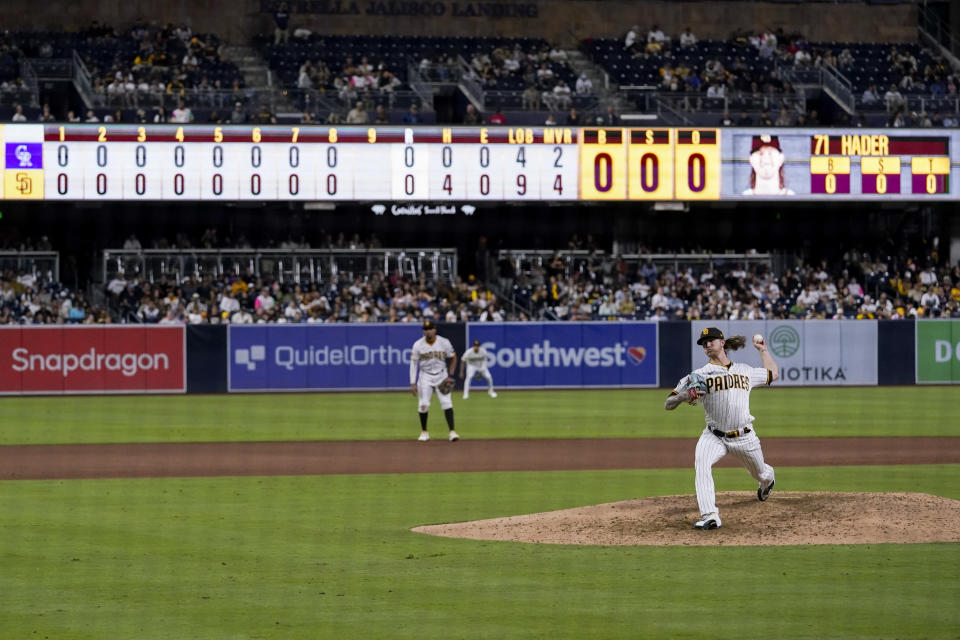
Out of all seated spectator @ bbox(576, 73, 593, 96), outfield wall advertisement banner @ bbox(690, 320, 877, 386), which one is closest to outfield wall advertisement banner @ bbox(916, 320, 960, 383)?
outfield wall advertisement banner @ bbox(690, 320, 877, 386)

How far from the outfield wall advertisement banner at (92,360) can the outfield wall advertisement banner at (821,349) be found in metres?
13.2

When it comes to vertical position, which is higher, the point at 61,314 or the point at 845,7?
the point at 845,7

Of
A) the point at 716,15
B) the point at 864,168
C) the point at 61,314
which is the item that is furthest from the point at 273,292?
the point at 716,15

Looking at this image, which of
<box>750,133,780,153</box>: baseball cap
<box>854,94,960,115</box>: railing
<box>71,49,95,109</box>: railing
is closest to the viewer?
<box>71,49,95,109</box>: railing

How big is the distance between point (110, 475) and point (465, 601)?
926 centimetres

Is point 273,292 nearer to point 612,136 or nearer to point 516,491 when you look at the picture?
point 612,136

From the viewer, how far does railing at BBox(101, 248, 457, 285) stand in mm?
36875

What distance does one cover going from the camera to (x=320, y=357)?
33.7 meters

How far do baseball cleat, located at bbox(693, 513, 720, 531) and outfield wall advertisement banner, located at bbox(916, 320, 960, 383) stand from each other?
26.6 metres

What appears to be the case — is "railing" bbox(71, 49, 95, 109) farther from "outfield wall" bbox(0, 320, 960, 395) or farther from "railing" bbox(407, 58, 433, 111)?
"railing" bbox(407, 58, 433, 111)

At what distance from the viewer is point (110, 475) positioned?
16.2 meters

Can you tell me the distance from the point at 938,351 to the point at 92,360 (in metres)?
21.3

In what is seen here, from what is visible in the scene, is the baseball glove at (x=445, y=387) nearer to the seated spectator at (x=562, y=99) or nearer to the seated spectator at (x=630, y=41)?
the seated spectator at (x=562, y=99)

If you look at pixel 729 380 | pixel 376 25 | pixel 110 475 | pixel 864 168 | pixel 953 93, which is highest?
pixel 376 25
